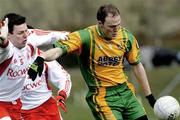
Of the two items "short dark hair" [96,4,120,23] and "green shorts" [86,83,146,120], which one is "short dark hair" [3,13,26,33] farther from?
"green shorts" [86,83,146,120]

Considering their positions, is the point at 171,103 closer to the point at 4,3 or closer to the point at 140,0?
the point at 4,3

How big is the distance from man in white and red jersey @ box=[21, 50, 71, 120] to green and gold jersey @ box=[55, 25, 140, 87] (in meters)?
0.71

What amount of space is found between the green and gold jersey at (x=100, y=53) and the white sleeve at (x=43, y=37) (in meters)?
0.27

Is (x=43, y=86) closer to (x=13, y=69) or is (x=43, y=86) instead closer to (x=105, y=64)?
(x=105, y=64)

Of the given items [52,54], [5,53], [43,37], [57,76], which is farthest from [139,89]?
[5,53]

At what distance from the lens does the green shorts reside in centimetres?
976

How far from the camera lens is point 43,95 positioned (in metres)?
10.6

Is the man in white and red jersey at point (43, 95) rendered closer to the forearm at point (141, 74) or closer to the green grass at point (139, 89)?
the forearm at point (141, 74)

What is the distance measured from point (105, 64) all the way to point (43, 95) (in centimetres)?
124

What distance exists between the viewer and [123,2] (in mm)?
36312

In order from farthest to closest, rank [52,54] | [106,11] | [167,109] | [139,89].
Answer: [139,89] → [167,109] → [106,11] → [52,54]

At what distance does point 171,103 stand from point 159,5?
32625 millimetres

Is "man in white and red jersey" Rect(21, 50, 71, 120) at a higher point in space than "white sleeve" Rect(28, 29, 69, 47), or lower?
lower

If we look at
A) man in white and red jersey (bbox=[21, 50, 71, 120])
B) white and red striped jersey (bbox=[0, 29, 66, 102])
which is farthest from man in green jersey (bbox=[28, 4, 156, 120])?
man in white and red jersey (bbox=[21, 50, 71, 120])
